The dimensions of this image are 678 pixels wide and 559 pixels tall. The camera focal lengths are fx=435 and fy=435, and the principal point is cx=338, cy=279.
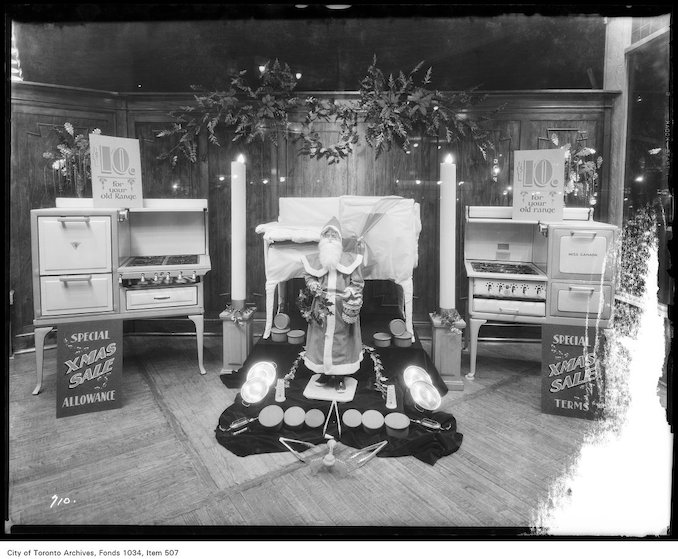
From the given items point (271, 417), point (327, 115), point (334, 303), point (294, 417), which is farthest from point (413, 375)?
point (327, 115)

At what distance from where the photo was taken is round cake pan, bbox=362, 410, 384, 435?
2.45m

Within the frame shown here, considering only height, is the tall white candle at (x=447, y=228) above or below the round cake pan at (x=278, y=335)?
above

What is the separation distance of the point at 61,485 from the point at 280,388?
1213mm

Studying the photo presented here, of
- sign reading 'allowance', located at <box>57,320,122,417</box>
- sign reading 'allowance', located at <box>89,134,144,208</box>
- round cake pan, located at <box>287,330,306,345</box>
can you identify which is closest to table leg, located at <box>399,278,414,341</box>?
round cake pan, located at <box>287,330,306,345</box>

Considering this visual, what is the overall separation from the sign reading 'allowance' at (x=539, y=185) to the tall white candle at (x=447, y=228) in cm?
48

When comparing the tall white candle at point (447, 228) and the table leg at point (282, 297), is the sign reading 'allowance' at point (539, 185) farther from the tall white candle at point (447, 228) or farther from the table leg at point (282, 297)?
the table leg at point (282, 297)

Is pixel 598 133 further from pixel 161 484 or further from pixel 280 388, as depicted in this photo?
pixel 161 484

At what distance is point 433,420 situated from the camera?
257 cm

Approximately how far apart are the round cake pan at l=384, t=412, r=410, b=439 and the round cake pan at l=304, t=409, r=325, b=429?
1.22 feet

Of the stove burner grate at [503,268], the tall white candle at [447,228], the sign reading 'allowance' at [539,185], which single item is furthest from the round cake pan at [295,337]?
the sign reading 'allowance' at [539,185]

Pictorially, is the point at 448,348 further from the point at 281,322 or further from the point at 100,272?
the point at 100,272

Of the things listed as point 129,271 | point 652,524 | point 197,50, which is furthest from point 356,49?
point 652,524

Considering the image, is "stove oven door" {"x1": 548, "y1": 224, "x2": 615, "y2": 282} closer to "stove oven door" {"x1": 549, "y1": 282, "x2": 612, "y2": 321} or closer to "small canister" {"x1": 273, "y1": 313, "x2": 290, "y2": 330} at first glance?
"stove oven door" {"x1": 549, "y1": 282, "x2": 612, "y2": 321}

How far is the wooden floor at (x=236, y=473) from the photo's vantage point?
1.89 m
